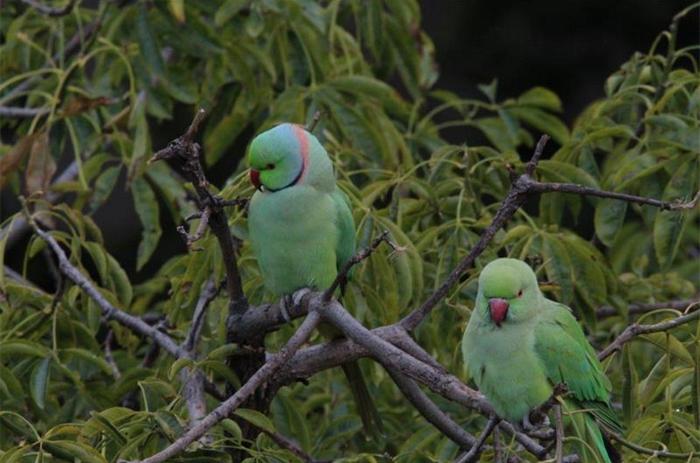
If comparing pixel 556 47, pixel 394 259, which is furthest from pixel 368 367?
pixel 556 47

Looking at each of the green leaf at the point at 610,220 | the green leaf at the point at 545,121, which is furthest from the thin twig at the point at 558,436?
the green leaf at the point at 545,121

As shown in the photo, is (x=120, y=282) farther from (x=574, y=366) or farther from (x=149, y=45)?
(x=574, y=366)

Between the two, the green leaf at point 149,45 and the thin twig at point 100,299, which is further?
the green leaf at point 149,45

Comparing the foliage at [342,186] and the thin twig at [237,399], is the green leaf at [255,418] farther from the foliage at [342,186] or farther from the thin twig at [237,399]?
the thin twig at [237,399]

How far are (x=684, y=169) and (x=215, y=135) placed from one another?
1472mm

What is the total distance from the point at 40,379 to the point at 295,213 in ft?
2.36

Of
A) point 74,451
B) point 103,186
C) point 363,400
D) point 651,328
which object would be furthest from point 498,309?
point 103,186

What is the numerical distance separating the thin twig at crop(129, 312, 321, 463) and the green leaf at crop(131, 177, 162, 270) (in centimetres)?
116

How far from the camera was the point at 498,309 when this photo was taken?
2.61m

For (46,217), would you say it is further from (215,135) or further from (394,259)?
(394,259)

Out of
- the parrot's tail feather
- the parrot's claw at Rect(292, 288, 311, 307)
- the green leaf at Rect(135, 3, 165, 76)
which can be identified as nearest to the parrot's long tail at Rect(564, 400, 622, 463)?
the parrot's tail feather

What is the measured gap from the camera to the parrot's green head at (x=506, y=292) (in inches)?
103

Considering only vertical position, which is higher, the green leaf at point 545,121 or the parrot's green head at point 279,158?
the parrot's green head at point 279,158

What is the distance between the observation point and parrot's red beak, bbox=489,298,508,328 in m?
2.61
